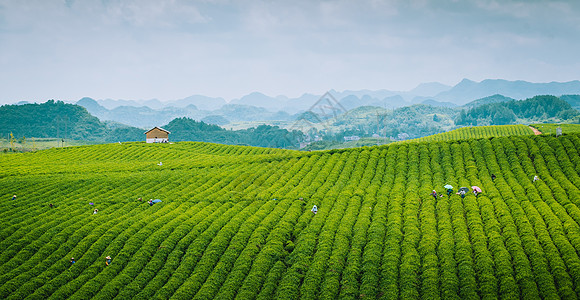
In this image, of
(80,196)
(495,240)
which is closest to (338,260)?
(495,240)

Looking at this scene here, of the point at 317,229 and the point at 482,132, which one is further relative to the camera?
the point at 482,132

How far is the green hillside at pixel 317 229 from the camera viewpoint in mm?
23828

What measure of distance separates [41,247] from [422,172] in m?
35.4

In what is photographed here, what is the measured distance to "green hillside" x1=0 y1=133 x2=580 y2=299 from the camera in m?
23.8

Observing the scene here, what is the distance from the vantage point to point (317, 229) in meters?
31.0

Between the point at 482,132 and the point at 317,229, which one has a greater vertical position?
the point at 317,229

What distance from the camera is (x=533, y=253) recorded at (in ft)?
83.3

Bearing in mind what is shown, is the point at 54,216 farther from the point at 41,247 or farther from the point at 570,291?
the point at 570,291

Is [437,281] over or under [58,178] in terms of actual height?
under

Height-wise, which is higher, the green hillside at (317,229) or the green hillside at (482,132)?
the green hillside at (317,229)

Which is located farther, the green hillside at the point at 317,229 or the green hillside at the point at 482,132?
the green hillside at the point at 482,132

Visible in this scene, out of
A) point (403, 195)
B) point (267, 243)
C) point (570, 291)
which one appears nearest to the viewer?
point (570, 291)

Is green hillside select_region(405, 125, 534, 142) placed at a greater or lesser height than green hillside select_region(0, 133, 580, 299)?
lesser

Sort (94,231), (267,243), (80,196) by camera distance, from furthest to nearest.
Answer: (80,196), (94,231), (267,243)
